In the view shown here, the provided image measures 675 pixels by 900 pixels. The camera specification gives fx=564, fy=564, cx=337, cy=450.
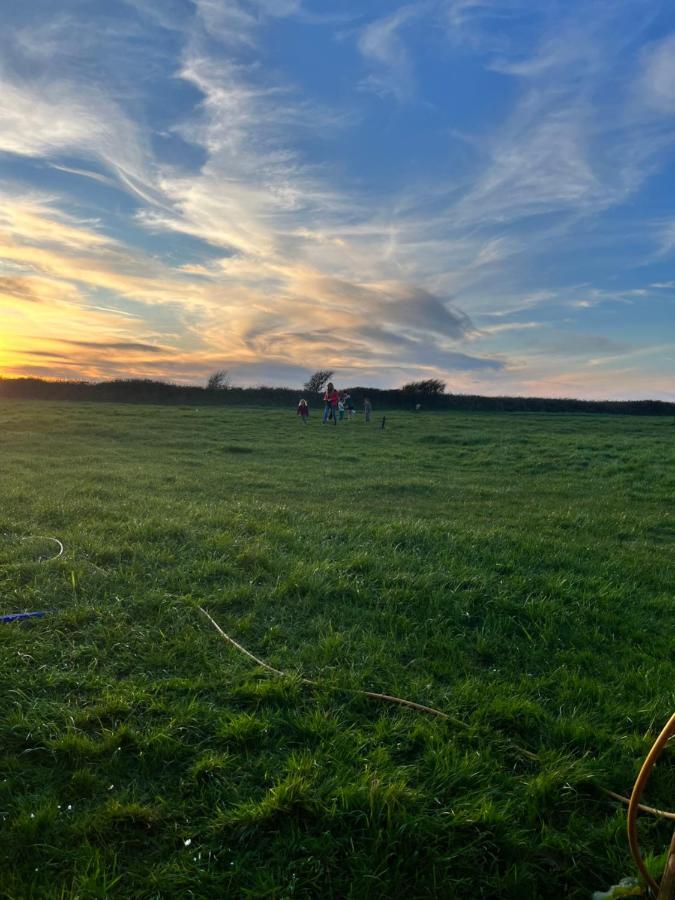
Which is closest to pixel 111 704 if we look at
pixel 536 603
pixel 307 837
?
pixel 307 837

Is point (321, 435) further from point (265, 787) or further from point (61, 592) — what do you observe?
point (265, 787)

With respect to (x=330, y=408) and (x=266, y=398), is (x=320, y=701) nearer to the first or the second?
(x=330, y=408)

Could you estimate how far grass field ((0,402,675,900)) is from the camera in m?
3.18

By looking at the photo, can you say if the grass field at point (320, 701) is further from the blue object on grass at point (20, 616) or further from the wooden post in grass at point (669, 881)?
the wooden post in grass at point (669, 881)

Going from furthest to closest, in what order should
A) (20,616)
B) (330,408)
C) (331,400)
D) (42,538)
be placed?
(330,408), (331,400), (42,538), (20,616)

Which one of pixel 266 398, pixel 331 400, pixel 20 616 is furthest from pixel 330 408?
pixel 20 616

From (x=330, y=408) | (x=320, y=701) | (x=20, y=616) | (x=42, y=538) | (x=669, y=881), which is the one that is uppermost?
(x=330, y=408)

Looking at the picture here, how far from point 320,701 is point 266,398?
2040 inches

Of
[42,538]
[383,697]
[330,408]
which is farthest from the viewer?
[330,408]

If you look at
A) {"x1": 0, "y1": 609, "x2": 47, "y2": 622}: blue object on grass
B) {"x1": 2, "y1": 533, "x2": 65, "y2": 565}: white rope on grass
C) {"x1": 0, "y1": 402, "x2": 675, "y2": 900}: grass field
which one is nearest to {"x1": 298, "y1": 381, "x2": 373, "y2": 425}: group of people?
{"x1": 0, "y1": 402, "x2": 675, "y2": 900}: grass field

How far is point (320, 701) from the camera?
447 centimetres

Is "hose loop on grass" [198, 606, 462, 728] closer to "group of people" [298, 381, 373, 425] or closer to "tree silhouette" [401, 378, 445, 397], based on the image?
"group of people" [298, 381, 373, 425]

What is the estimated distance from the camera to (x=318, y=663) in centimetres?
505

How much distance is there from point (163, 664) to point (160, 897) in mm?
2209
